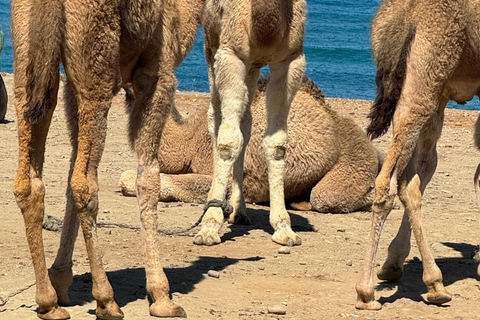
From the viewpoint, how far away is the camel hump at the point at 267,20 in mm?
7266

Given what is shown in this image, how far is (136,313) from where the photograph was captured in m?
5.26

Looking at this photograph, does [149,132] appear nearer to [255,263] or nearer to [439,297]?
[255,263]

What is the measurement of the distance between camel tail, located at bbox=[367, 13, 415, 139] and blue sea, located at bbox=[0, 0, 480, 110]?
41.1 feet

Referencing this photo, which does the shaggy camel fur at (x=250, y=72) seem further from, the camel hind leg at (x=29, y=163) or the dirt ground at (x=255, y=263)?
the camel hind leg at (x=29, y=163)

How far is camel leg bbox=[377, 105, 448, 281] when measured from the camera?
20.8ft

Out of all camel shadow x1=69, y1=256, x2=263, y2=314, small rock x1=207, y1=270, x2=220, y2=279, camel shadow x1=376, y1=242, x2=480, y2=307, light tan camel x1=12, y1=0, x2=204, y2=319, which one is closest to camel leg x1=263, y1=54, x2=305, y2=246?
camel shadow x1=69, y1=256, x2=263, y2=314

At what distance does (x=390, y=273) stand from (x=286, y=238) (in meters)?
1.41

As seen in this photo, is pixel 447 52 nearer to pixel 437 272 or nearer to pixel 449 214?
pixel 437 272

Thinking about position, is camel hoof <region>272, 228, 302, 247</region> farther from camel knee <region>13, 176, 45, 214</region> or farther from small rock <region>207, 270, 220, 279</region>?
camel knee <region>13, 176, 45, 214</region>

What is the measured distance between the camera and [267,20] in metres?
7.30

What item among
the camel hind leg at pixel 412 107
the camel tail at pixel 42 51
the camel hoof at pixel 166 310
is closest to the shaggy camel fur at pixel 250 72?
the camel hind leg at pixel 412 107

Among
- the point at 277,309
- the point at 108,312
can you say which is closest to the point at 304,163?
the point at 277,309

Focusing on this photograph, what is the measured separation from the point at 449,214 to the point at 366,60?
24648 mm

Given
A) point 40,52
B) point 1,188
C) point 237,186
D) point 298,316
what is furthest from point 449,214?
point 40,52
